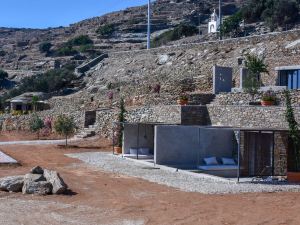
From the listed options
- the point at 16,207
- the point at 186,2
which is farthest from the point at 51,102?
the point at 186,2

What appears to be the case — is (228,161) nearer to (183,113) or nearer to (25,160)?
(183,113)

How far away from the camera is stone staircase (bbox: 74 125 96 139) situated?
128 feet

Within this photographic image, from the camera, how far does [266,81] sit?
38188 mm

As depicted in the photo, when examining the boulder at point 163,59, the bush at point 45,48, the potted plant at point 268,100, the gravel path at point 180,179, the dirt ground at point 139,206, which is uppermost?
the bush at point 45,48

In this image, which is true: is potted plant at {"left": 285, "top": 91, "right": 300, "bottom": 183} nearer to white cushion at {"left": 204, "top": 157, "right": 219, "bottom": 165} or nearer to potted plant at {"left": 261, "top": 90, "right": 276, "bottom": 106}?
white cushion at {"left": 204, "top": 157, "right": 219, "bottom": 165}

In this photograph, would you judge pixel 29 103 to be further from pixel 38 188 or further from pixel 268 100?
pixel 38 188

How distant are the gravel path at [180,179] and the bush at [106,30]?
85261 mm

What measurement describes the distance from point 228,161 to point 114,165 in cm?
491

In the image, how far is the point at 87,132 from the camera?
39469 mm

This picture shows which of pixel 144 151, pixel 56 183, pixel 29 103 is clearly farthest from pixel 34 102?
pixel 56 183

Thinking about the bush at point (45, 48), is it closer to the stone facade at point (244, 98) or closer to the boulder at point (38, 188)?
the stone facade at point (244, 98)

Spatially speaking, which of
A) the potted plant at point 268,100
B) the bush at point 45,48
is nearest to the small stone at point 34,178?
the potted plant at point 268,100

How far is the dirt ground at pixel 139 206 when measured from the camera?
1318 cm

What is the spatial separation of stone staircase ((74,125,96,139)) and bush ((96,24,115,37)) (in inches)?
2832
